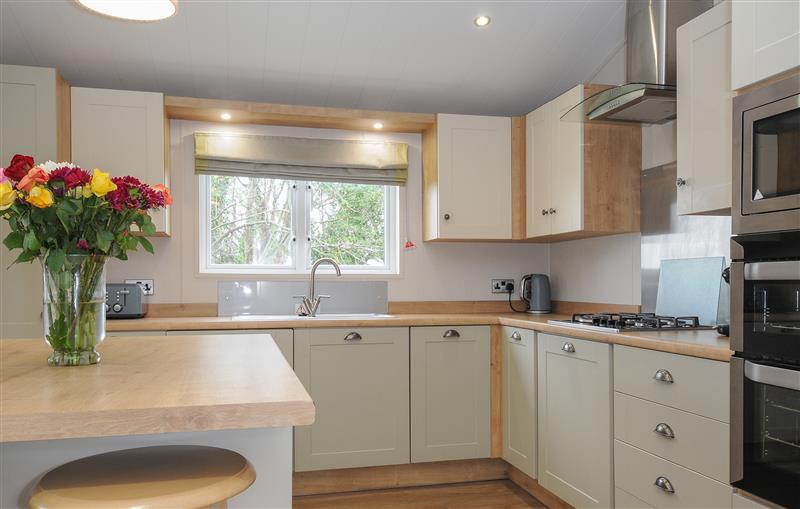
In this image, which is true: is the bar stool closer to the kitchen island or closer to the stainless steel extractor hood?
the kitchen island

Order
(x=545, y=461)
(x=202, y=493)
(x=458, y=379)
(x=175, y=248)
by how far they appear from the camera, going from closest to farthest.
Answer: (x=202, y=493) → (x=545, y=461) → (x=458, y=379) → (x=175, y=248)

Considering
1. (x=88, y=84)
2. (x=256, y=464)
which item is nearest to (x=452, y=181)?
(x=88, y=84)

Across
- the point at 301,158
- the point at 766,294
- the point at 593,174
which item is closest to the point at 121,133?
the point at 301,158

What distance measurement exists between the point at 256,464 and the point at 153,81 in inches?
114

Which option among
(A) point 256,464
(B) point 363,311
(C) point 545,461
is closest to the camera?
(A) point 256,464

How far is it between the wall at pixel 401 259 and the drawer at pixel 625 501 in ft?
6.21

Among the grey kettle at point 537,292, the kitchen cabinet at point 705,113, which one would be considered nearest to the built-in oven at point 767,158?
the kitchen cabinet at point 705,113

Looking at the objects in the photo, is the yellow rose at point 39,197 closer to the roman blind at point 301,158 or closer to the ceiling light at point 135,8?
the ceiling light at point 135,8

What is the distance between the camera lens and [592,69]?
3.80 meters

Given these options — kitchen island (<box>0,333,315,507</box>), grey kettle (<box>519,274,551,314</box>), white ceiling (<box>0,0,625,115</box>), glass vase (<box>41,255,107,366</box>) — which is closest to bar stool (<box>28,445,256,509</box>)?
kitchen island (<box>0,333,315,507</box>)

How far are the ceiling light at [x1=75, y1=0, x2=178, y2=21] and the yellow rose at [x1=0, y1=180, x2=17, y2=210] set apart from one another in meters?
0.67

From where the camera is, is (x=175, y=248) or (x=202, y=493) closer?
(x=202, y=493)

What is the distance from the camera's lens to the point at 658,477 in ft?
7.41

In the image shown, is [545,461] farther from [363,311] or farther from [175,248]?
[175,248]
